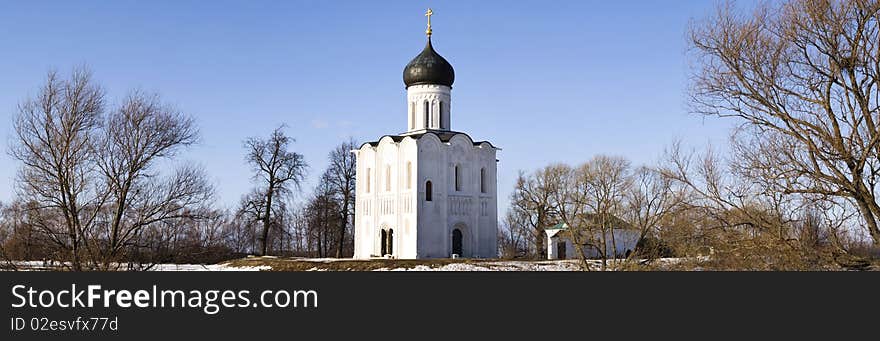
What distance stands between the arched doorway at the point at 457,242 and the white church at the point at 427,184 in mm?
46

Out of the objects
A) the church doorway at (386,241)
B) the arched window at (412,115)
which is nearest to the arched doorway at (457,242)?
the church doorway at (386,241)

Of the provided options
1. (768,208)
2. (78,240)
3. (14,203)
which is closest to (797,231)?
(768,208)

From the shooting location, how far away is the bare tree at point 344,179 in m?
46.9

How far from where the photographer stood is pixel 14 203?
19.6 meters

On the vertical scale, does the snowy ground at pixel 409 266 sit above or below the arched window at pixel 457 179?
below

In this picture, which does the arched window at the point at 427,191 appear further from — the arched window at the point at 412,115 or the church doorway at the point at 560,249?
the church doorway at the point at 560,249

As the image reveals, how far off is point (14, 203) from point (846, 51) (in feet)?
55.5

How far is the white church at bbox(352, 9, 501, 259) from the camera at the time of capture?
39844 millimetres

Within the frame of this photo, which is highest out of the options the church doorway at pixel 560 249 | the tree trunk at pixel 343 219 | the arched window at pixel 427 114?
the arched window at pixel 427 114

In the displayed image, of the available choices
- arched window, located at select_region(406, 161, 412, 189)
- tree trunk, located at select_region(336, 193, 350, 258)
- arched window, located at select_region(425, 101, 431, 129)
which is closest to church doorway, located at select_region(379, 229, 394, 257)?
arched window, located at select_region(406, 161, 412, 189)

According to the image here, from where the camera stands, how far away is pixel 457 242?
41.0 m
